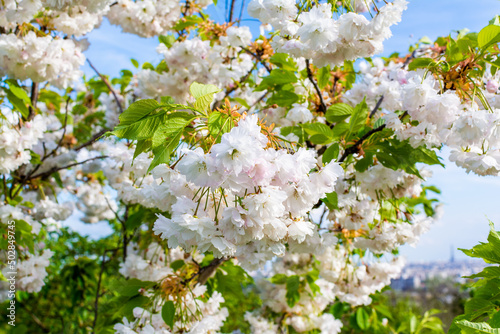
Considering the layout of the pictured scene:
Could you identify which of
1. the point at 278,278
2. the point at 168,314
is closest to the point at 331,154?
the point at 168,314

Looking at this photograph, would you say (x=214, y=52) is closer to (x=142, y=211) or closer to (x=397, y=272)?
(x=142, y=211)

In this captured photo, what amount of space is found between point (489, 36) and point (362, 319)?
213 centimetres

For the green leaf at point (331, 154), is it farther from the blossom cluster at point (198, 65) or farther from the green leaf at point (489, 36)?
the blossom cluster at point (198, 65)

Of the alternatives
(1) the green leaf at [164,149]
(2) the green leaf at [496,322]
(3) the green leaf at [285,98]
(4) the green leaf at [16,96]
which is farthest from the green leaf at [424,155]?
(4) the green leaf at [16,96]

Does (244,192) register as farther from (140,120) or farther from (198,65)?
(198,65)

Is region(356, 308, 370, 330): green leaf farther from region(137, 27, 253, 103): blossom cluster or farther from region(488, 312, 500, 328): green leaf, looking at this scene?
region(488, 312, 500, 328): green leaf

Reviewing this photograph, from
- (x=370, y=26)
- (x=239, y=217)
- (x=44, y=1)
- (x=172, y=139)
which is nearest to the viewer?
(x=239, y=217)

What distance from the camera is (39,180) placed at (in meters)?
3.07

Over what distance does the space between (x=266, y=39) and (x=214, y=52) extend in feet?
1.18

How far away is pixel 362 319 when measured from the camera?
2.74 m

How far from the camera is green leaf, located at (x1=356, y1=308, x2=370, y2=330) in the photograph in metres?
2.72

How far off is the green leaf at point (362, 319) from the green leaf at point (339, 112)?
5.48ft

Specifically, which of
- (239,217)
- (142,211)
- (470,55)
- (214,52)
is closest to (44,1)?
Result: (214,52)

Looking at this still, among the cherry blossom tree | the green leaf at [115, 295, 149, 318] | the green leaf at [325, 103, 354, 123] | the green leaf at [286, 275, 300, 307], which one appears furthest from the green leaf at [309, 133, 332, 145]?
the green leaf at [286, 275, 300, 307]
